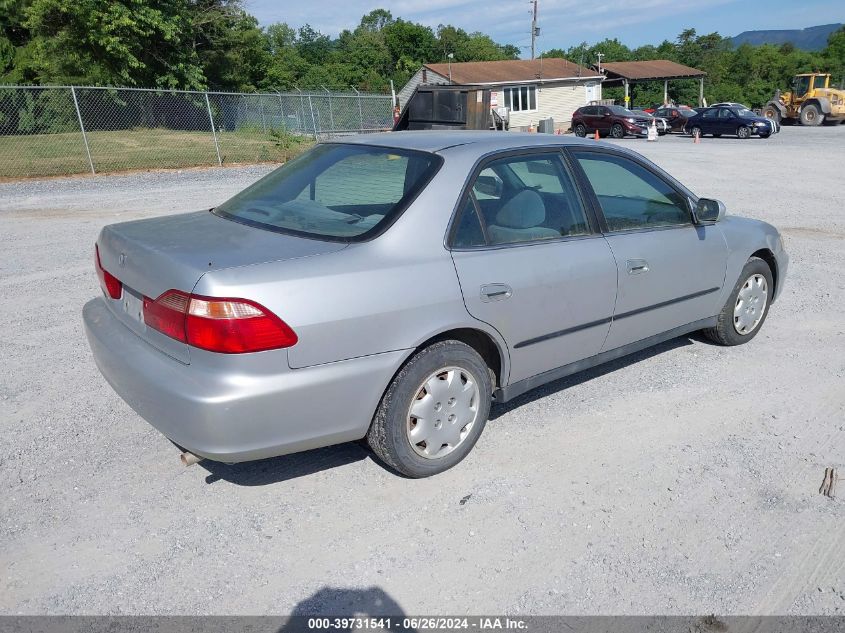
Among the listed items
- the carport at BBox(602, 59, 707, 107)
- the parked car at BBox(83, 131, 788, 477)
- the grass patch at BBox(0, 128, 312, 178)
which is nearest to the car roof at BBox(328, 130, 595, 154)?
the parked car at BBox(83, 131, 788, 477)

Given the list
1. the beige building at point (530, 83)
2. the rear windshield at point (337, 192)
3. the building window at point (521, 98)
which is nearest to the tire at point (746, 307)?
the rear windshield at point (337, 192)

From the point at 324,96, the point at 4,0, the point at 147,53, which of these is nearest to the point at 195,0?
the point at 147,53

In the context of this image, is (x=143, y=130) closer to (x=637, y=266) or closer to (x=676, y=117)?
(x=637, y=266)

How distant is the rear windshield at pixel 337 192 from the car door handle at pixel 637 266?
1.32m

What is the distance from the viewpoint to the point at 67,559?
9.59ft

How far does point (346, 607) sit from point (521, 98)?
47.0m

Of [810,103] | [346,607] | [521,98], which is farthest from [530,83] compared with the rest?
[346,607]

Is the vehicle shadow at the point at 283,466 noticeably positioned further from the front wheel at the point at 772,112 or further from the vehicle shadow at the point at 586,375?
the front wheel at the point at 772,112

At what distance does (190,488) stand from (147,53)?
32.5m

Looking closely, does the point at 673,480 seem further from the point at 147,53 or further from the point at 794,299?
the point at 147,53

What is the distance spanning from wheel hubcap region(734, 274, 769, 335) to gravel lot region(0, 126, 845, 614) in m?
0.20

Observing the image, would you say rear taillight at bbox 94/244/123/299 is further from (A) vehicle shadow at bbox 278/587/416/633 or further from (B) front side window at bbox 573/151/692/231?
(B) front side window at bbox 573/151/692/231

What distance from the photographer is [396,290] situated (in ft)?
10.2

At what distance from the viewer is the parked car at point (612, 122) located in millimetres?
32594
